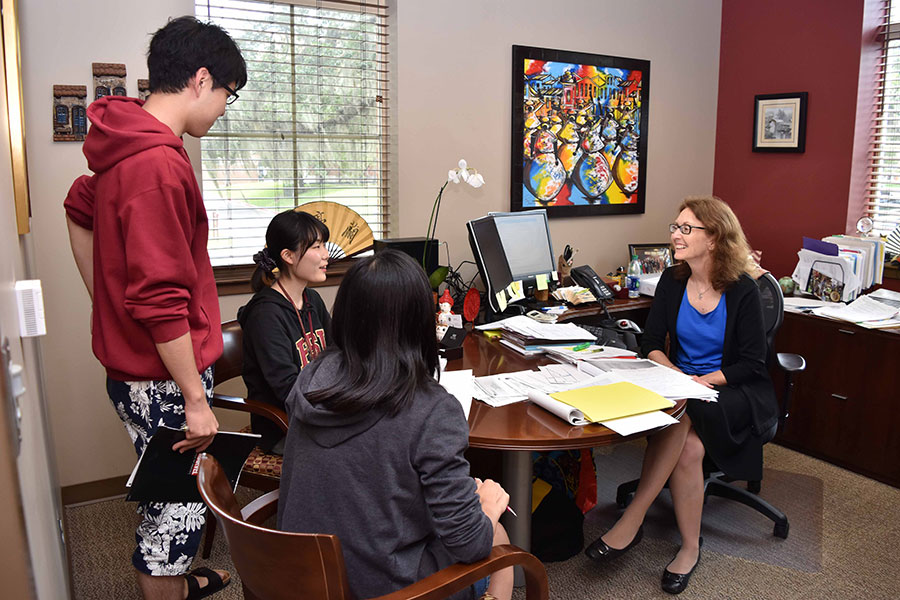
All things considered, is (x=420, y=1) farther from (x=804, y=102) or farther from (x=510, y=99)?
(x=804, y=102)

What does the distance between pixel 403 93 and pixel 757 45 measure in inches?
87.8

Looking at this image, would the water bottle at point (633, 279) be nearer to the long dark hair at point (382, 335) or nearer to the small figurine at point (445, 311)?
the small figurine at point (445, 311)

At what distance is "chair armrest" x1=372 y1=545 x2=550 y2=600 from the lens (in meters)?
1.38

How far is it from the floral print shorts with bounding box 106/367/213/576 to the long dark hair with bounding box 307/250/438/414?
666 mm

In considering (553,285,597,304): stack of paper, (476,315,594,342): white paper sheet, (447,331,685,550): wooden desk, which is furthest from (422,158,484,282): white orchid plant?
(447,331,685,550): wooden desk

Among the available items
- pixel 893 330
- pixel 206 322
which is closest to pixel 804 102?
pixel 893 330

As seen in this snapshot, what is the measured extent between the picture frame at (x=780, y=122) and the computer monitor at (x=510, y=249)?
5.23 feet

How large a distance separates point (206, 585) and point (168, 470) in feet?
2.65

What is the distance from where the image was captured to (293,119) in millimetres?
3332

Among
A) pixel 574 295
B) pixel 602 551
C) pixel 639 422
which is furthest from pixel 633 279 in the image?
pixel 639 422

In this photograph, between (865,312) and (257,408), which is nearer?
(257,408)

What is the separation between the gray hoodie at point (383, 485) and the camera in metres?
1.39

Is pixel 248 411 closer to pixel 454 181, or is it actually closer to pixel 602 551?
pixel 602 551

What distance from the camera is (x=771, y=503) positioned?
3119 mm
